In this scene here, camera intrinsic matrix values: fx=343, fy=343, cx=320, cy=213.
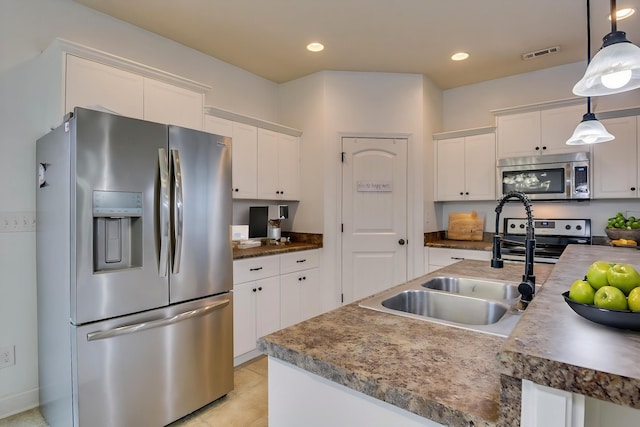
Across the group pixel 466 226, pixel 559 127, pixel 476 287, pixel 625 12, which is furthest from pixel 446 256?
pixel 625 12

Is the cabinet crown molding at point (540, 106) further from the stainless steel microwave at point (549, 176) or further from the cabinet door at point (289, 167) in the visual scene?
the cabinet door at point (289, 167)

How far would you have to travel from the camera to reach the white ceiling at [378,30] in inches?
98.5

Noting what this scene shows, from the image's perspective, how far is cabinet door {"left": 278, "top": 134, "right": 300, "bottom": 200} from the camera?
3.63m

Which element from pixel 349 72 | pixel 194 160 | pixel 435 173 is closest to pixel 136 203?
pixel 194 160

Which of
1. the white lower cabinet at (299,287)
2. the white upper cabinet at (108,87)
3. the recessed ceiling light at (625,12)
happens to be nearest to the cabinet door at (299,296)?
the white lower cabinet at (299,287)

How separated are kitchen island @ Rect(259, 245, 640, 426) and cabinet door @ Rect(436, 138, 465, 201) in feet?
9.00

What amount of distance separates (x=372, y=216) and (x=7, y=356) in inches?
122

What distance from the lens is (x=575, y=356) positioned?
1.86 feet

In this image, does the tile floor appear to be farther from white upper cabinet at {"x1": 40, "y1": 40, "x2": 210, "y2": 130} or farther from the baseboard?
white upper cabinet at {"x1": 40, "y1": 40, "x2": 210, "y2": 130}

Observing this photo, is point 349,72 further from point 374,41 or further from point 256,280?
point 256,280

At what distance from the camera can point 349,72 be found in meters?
3.68

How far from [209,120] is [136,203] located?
4.20ft

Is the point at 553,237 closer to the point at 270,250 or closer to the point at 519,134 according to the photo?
the point at 519,134

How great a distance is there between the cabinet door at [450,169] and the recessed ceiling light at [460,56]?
0.87 metres
